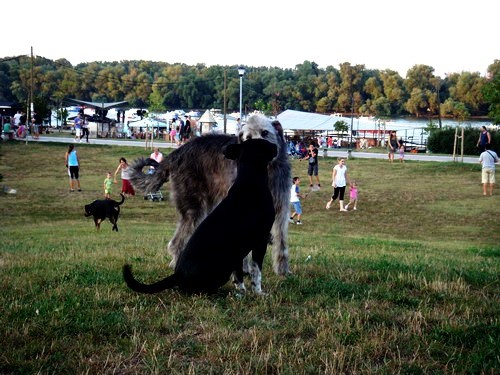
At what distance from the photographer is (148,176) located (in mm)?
8375

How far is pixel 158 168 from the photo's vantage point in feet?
26.7

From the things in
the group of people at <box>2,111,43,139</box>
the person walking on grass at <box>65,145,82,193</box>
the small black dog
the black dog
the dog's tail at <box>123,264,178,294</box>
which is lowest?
the small black dog

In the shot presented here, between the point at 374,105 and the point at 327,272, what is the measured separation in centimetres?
9242

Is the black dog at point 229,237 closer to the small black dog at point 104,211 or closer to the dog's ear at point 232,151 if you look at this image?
the dog's ear at point 232,151

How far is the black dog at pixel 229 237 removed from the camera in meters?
5.17

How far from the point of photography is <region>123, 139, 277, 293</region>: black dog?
517 cm

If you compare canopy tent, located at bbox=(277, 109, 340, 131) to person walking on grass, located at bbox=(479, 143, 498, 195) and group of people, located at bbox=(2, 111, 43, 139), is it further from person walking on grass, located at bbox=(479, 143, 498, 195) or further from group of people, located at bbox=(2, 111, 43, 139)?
person walking on grass, located at bbox=(479, 143, 498, 195)

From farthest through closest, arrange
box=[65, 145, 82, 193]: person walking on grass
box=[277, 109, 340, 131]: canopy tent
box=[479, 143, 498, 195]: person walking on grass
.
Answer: box=[277, 109, 340, 131]: canopy tent < box=[65, 145, 82, 193]: person walking on grass < box=[479, 143, 498, 195]: person walking on grass

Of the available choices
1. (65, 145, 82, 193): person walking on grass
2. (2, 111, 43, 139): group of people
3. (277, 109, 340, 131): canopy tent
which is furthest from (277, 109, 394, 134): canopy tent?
(65, 145, 82, 193): person walking on grass

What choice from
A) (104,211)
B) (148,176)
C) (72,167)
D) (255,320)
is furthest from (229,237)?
(72,167)

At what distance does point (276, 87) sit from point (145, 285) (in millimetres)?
97893

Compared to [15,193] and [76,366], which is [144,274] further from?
[15,193]

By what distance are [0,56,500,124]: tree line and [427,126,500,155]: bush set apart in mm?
35116

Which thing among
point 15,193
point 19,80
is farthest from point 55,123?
point 15,193
